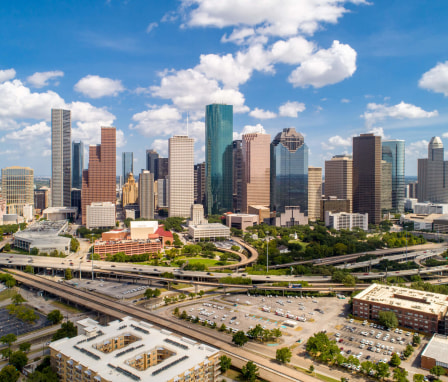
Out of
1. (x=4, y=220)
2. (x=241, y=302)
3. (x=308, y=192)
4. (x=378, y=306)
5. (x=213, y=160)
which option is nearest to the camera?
(x=378, y=306)

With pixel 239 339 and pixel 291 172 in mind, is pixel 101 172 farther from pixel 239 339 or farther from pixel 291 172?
pixel 239 339

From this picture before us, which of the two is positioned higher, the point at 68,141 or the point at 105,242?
the point at 68,141

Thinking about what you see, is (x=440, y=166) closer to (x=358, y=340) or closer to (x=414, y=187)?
(x=414, y=187)

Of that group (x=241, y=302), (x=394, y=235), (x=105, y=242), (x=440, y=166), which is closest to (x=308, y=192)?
(x=394, y=235)

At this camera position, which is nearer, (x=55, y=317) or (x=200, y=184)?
(x=55, y=317)

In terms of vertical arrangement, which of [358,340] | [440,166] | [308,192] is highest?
[440,166]

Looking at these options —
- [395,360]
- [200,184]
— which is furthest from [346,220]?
[395,360]

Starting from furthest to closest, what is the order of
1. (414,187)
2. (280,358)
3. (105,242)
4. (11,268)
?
1. (414,187)
2. (105,242)
3. (11,268)
4. (280,358)
